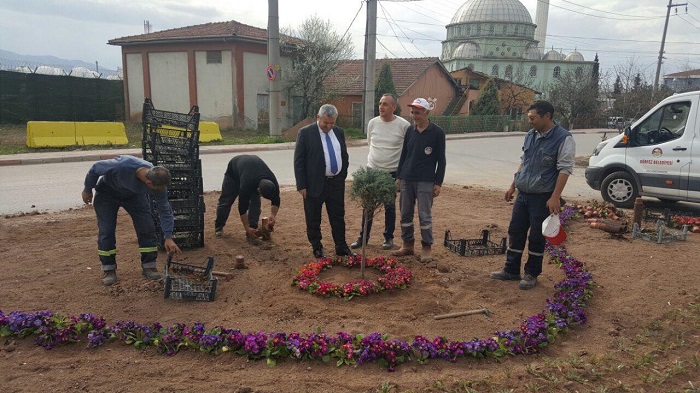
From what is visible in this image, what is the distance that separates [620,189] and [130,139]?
1858 centimetres

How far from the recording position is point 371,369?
355cm

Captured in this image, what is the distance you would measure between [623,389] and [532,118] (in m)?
2.58

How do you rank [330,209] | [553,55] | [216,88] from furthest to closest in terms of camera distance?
[553,55] < [216,88] < [330,209]

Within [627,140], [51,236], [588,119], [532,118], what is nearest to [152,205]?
[51,236]

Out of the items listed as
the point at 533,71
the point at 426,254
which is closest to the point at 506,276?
the point at 426,254

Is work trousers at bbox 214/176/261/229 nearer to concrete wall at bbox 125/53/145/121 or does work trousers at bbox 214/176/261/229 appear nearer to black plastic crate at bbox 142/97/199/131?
black plastic crate at bbox 142/97/199/131

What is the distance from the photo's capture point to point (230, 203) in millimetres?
6492

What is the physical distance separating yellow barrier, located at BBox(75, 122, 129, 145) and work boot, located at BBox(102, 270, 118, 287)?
14.6 metres

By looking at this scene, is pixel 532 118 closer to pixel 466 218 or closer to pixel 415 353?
pixel 415 353

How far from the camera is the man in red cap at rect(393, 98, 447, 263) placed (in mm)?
5605

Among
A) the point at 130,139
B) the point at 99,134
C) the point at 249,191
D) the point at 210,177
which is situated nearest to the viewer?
the point at 249,191

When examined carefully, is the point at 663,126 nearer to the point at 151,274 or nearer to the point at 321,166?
the point at 321,166

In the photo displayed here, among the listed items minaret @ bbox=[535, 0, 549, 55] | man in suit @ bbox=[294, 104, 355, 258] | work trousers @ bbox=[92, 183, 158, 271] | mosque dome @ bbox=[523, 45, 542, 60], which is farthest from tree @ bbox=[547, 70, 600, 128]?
work trousers @ bbox=[92, 183, 158, 271]

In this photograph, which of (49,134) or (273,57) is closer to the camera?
(49,134)
